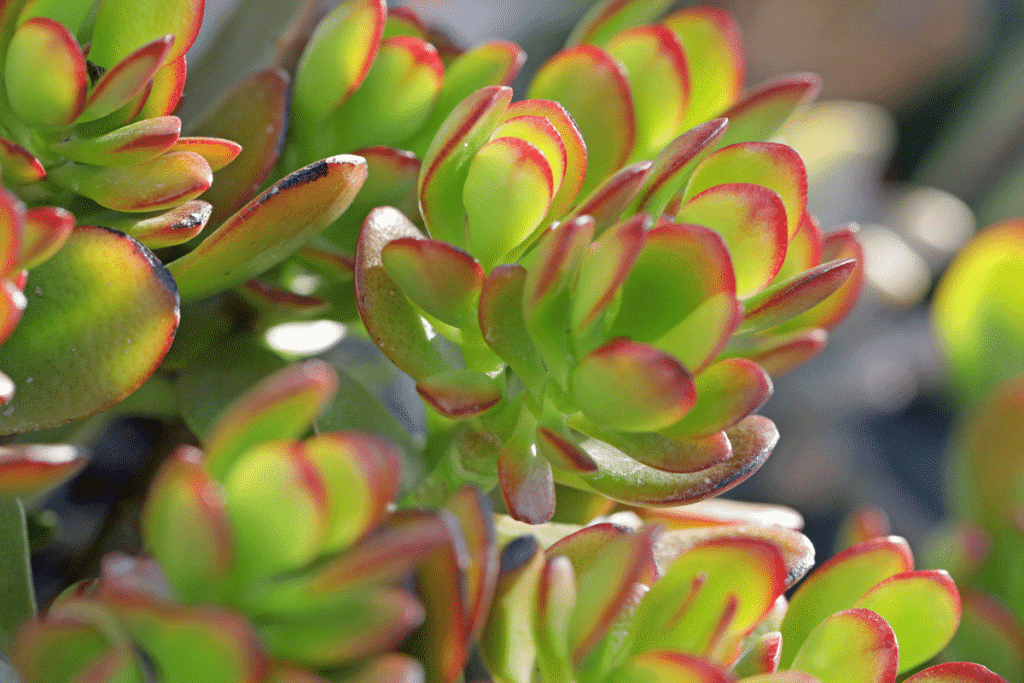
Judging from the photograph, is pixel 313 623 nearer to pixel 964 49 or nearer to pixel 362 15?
pixel 362 15

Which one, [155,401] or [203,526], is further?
[155,401]

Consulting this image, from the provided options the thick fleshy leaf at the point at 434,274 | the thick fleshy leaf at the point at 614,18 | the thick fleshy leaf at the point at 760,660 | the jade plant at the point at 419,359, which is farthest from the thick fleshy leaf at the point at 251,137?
the thick fleshy leaf at the point at 760,660

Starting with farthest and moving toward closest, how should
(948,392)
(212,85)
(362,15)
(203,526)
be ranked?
1. (948,392)
2. (212,85)
3. (362,15)
4. (203,526)

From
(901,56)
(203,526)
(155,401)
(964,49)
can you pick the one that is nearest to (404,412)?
(155,401)

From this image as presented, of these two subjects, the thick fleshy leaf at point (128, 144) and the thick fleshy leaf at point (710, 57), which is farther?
the thick fleshy leaf at point (710, 57)

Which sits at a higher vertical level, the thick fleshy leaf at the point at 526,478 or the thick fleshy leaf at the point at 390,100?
the thick fleshy leaf at the point at 390,100

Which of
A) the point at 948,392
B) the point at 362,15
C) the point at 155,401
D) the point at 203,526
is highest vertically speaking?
the point at 362,15

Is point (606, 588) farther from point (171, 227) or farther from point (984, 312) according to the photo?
point (984, 312)

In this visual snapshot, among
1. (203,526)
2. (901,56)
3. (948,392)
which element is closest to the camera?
(203,526)

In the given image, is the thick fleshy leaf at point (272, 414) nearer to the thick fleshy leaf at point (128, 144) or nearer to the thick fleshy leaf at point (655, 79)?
the thick fleshy leaf at point (128, 144)
